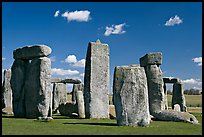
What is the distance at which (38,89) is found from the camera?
1498cm

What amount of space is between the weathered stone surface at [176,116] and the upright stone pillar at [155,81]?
1.01m

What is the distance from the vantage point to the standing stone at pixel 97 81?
15.6m

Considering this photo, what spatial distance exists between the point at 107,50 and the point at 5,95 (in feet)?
27.1

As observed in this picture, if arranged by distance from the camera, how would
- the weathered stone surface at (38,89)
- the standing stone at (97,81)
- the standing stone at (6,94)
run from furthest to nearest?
the standing stone at (6,94) < the standing stone at (97,81) < the weathered stone surface at (38,89)

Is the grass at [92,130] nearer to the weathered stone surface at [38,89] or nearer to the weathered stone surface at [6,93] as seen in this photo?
the weathered stone surface at [38,89]

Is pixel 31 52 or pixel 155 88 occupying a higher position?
pixel 31 52

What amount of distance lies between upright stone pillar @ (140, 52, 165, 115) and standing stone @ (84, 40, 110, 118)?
2173 millimetres

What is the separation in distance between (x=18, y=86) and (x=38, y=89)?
1.80 m

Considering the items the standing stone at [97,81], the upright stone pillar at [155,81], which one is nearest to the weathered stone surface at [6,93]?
the standing stone at [97,81]

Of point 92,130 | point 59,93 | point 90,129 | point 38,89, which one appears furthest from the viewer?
point 59,93

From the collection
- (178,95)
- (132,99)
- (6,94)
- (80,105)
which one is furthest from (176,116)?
(6,94)

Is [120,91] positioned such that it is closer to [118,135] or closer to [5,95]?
[118,135]

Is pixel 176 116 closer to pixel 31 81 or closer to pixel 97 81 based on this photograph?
pixel 97 81

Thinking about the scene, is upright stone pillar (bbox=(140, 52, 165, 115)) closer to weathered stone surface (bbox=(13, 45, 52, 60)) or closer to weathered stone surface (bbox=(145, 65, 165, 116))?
weathered stone surface (bbox=(145, 65, 165, 116))
